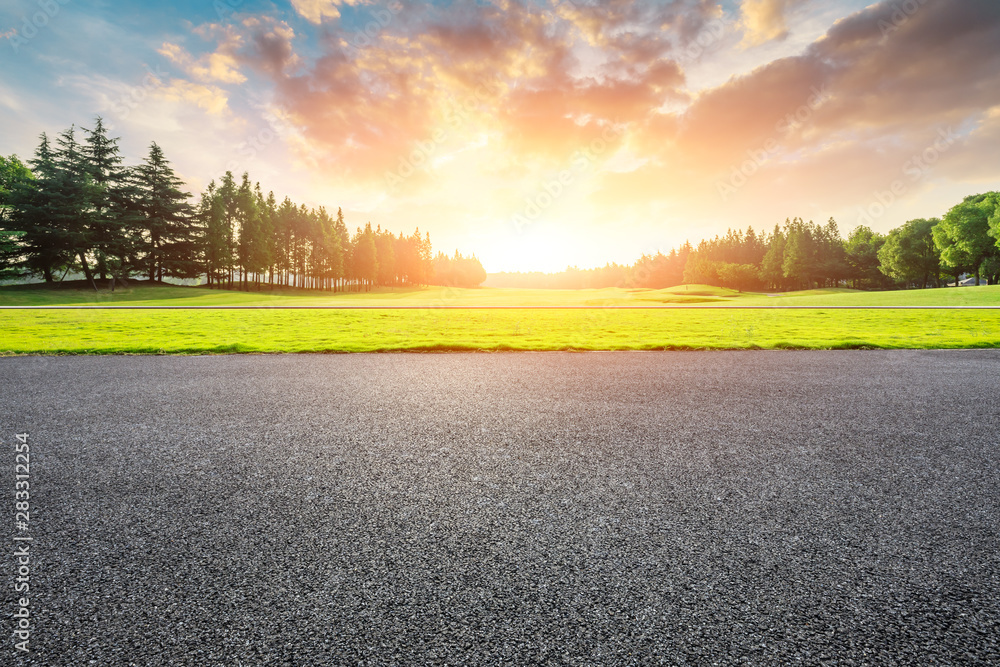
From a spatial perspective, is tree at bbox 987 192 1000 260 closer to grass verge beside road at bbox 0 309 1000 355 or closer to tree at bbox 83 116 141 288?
grass verge beside road at bbox 0 309 1000 355

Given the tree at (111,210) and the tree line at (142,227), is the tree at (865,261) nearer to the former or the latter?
the tree line at (142,227)

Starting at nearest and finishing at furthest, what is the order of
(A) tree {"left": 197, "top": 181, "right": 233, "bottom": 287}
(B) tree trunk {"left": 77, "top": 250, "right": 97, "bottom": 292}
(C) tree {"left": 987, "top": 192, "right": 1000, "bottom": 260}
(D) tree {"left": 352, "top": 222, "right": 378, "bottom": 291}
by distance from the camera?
(B) tree trunk {"left": 77, "top": 250, "right": 97, "bottom": 292}, (C) tree {"left": 987, "top": 192, "right": 1000, "bottom": 260}, (A) tree {"left": 197, "top": 181, "right": 233, "bottom": 287}, (D) tree {"left": 352, "top": 222, "right": 378, "bottom": 291}

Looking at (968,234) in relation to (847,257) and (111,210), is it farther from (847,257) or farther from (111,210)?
(111,210)

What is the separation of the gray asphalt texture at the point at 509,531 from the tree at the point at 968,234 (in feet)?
221

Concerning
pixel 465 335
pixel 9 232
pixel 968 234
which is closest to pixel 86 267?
pixel 9 232

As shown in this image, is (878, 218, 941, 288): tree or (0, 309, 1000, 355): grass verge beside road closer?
(0, 309, 1000, 355): grass verge beside road

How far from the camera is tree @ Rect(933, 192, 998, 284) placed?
51.2 meters

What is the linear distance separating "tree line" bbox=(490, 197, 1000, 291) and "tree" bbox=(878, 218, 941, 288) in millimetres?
107

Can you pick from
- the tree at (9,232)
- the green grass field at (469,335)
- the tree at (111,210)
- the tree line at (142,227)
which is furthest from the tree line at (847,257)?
the tree at (9,232)

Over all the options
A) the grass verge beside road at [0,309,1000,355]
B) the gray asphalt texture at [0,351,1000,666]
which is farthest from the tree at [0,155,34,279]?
the gray asphalt texture at [0,351,1000,666]

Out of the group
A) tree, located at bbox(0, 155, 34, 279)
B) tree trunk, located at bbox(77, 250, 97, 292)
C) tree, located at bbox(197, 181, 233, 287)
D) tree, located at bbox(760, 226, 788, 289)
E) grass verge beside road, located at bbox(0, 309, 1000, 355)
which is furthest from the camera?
tree, located at bbox(760, 226, 788, 289)

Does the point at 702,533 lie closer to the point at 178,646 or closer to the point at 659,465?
the point at 659,465

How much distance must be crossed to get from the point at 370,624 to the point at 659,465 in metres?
2.83

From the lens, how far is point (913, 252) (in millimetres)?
63656
